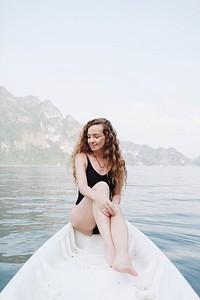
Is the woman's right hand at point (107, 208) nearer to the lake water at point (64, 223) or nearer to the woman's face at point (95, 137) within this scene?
the woman's face at point (95, 137)

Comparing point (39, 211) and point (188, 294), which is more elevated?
point (188, 294)

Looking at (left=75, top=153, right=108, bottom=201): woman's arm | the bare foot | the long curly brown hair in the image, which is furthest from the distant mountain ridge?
the bare foot

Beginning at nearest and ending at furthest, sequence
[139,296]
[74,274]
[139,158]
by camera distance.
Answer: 1. [139,296]
2. [74,274]
3. [139,158]

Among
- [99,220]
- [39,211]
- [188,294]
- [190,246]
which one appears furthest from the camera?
[39,211]

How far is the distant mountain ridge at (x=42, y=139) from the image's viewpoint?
8938 cm

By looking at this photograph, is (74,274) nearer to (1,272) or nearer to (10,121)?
(1,272)

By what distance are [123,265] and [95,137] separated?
1185 millimetres

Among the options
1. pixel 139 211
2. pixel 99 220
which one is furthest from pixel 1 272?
pixel 139 211

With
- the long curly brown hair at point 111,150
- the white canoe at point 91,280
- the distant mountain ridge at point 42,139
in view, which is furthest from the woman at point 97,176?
the distant mountain ridge at point 42,139

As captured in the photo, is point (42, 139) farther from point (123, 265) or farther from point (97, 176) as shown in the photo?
point (123, 265)

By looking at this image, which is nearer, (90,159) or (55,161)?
(90,159)

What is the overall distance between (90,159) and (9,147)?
92.0m

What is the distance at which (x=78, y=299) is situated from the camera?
166 cm

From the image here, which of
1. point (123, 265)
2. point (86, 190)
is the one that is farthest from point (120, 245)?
point (86, 190)
